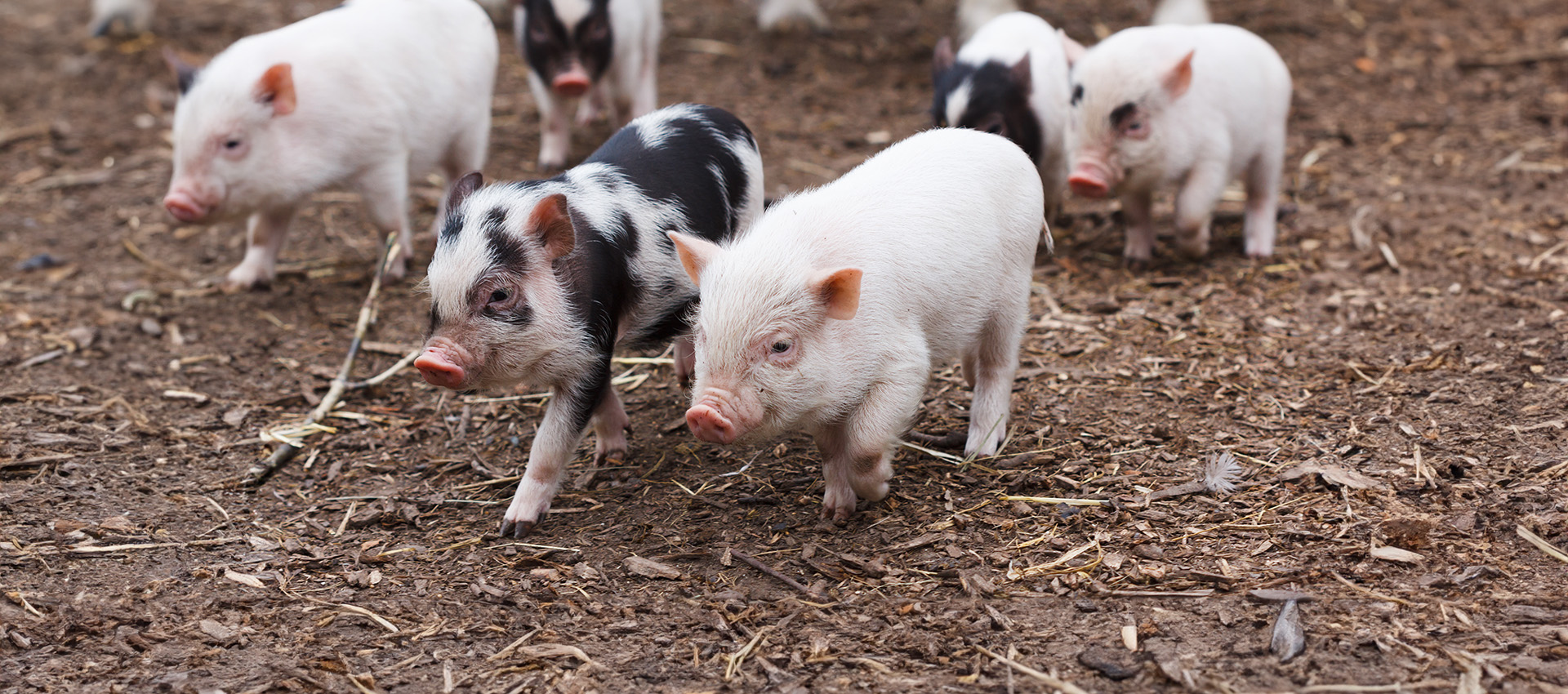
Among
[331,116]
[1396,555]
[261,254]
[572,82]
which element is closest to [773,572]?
[1396,555]

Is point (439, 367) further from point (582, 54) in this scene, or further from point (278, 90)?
point (582, 54)

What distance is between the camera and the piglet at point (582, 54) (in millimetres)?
7641

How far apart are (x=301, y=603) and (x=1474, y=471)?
12.9ft

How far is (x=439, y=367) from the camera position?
13.5 feet

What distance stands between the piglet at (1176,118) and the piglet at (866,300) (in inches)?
70.5

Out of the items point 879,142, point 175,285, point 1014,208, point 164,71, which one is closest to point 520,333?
point 1014,208

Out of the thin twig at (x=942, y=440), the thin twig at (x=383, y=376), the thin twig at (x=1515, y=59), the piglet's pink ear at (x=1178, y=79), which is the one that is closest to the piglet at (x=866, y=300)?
the thin twig at (x=942, y=440)

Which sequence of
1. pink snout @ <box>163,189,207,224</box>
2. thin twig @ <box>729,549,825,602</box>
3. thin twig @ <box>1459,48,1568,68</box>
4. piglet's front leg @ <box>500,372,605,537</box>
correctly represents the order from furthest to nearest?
thin twig @ <box>1459,48,1568,68</box> → pink snout @ <box>163,189,207,224</box> → piglet's front leg @ <box>500,372,605,537</box> → thin twig @ <box>729,549,825,602</box>

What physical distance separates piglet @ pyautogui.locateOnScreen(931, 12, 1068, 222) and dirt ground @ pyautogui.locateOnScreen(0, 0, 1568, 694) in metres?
0.64

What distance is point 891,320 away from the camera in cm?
414

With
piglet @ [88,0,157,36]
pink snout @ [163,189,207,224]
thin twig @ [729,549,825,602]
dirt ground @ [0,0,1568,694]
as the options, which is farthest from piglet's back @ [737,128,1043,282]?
piglet @ [88,0,157,36]

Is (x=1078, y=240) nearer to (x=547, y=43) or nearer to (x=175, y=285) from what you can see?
(x=547, y=43)

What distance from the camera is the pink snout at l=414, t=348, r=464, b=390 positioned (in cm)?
410

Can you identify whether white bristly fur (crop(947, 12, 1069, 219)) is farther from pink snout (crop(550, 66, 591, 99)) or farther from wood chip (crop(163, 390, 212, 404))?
wood chip (crop(163, 390, 212, 404))
